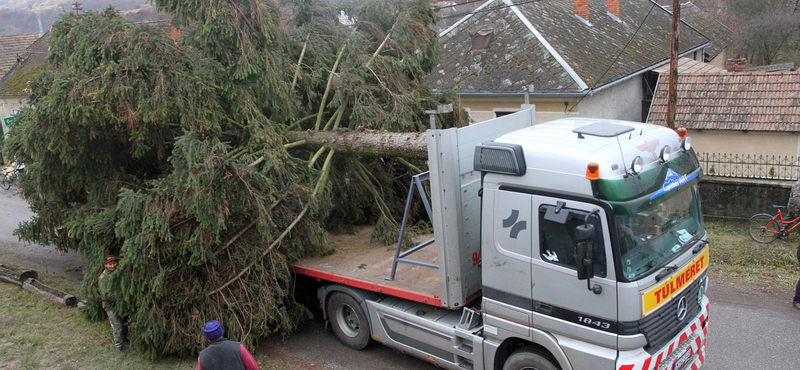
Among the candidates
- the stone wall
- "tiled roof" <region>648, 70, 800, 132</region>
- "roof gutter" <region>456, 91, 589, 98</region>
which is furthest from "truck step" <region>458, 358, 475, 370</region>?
"roof gutter" <region>456, 91, 589, 98</region>

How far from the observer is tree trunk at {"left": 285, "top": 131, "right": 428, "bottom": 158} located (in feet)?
21.7

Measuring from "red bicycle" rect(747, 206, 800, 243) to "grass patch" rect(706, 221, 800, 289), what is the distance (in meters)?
0.12

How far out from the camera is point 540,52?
55.0 feet

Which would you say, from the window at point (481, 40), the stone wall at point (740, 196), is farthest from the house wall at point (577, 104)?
the stone wall at point (740, 196)

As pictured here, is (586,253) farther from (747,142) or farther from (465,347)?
(747,142)

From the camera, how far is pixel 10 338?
718 centimetres

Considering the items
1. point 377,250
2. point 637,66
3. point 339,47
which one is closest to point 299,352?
point 377,250

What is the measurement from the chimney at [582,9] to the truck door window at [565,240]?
→ 17385 mm

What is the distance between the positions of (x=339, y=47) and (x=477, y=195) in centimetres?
469

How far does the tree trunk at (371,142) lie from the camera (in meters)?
6.62

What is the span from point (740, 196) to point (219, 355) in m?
10.2

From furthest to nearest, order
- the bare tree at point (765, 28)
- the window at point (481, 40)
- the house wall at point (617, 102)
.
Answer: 1. the bare tree at point (765, 28)
2. the window at point (481, 40)
3. the house wall at point (617, 102)

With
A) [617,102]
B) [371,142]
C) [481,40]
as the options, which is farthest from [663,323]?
[617,102]

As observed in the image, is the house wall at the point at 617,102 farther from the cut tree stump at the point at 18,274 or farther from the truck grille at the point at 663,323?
the cut tree stump at the point at 18,274
